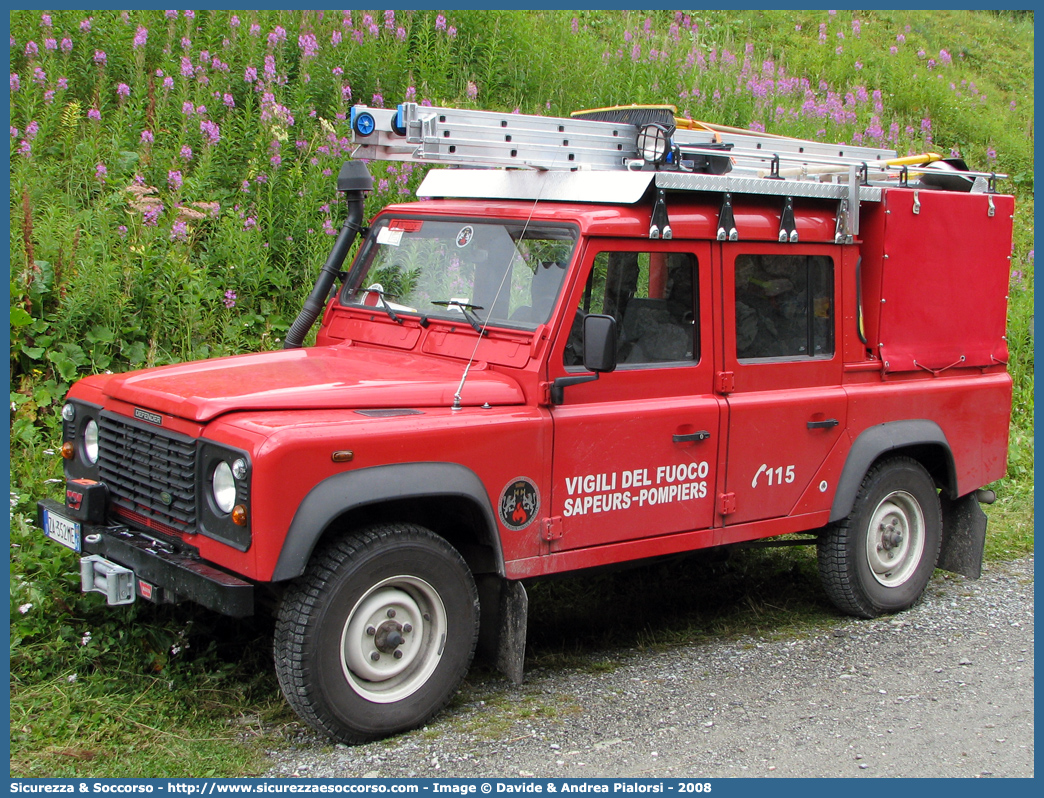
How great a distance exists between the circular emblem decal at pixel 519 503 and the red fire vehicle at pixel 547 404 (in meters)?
0.01

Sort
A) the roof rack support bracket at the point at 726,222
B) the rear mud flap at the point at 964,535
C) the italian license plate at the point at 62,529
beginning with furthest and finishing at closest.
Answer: the rear mud flap at the point at 964,535 < the roof rack support bracket at the point at 726,222 < the italian license plate at the point at 62,529

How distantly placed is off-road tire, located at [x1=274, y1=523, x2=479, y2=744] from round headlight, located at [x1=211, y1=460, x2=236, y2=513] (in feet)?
1.33

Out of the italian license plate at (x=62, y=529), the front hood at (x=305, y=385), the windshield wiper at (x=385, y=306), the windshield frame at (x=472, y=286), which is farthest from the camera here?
the windshield wiper at (x=385, y=306)

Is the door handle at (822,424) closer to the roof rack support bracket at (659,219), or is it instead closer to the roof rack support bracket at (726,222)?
the roof rack support bracket at (726,222)

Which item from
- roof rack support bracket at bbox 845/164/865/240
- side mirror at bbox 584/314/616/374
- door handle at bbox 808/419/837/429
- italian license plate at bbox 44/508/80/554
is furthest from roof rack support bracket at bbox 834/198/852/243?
italian license plate at bbox 44/508/80/554

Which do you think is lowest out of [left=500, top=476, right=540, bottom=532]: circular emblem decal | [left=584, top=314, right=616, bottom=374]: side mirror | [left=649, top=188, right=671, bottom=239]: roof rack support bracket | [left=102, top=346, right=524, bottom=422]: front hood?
[left=500, top=476, right=540, bottom=532]: circular emblem decal

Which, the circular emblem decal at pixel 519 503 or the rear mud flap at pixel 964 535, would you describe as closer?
the circular emblem decal at pixel 519 503

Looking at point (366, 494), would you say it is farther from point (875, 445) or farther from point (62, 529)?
point (875, 445)

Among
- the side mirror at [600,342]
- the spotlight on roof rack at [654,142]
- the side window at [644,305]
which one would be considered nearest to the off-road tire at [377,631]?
the side mirror at [600,342]

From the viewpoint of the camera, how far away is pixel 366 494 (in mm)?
4078

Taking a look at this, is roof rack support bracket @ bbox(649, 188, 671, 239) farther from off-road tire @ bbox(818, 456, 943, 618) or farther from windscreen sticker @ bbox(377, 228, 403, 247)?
off-road tire @ bbox(818, 456, 943, 618)

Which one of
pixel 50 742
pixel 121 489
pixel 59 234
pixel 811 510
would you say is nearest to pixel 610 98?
pixel 59 234

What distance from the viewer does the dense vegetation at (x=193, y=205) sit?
15.1 feet

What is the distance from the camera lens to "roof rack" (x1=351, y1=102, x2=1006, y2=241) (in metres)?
4.94
